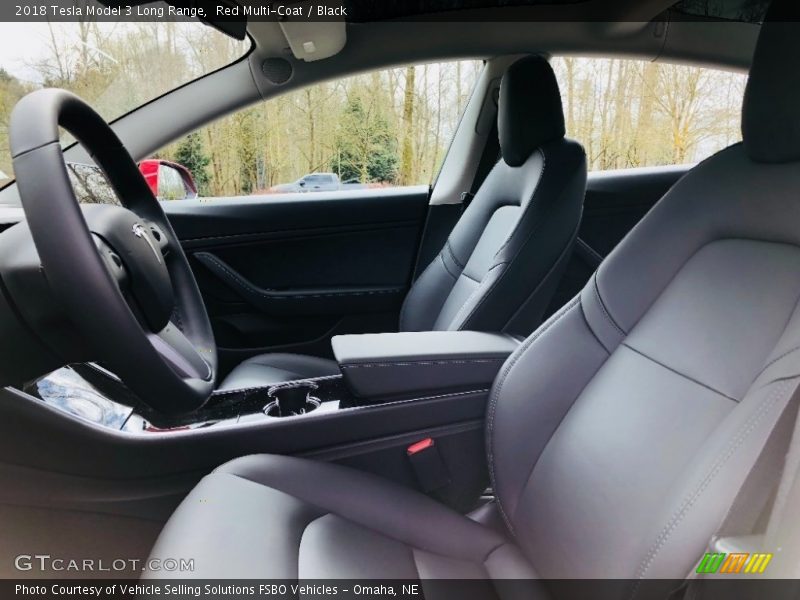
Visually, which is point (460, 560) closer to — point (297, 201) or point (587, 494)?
point (587, 494)

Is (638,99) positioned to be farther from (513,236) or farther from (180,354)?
(180,354)

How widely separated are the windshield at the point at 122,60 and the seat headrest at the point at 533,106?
0.81m

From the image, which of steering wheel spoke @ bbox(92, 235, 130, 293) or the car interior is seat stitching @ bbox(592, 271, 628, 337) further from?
steering wheel spoke @ bbox(92, 235, 130, 293)

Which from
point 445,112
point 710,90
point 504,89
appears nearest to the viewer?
point 504,89

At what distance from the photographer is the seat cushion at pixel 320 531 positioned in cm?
83

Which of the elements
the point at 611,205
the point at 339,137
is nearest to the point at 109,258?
the point at 339,137

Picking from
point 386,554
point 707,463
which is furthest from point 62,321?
point 707,463

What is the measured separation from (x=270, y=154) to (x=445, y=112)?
24.8 inches

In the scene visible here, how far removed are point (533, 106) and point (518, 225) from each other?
35 cm

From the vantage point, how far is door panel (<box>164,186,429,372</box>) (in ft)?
6.76

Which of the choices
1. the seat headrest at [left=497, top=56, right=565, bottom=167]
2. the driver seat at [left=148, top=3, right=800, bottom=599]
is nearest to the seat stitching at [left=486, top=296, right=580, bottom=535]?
the driver seat at [left=148, top=3, right=800, bottom=599]

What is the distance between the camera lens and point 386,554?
35.9 inches

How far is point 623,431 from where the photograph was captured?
837 mm

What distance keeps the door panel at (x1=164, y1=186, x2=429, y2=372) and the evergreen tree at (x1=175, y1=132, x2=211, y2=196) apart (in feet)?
0.31
